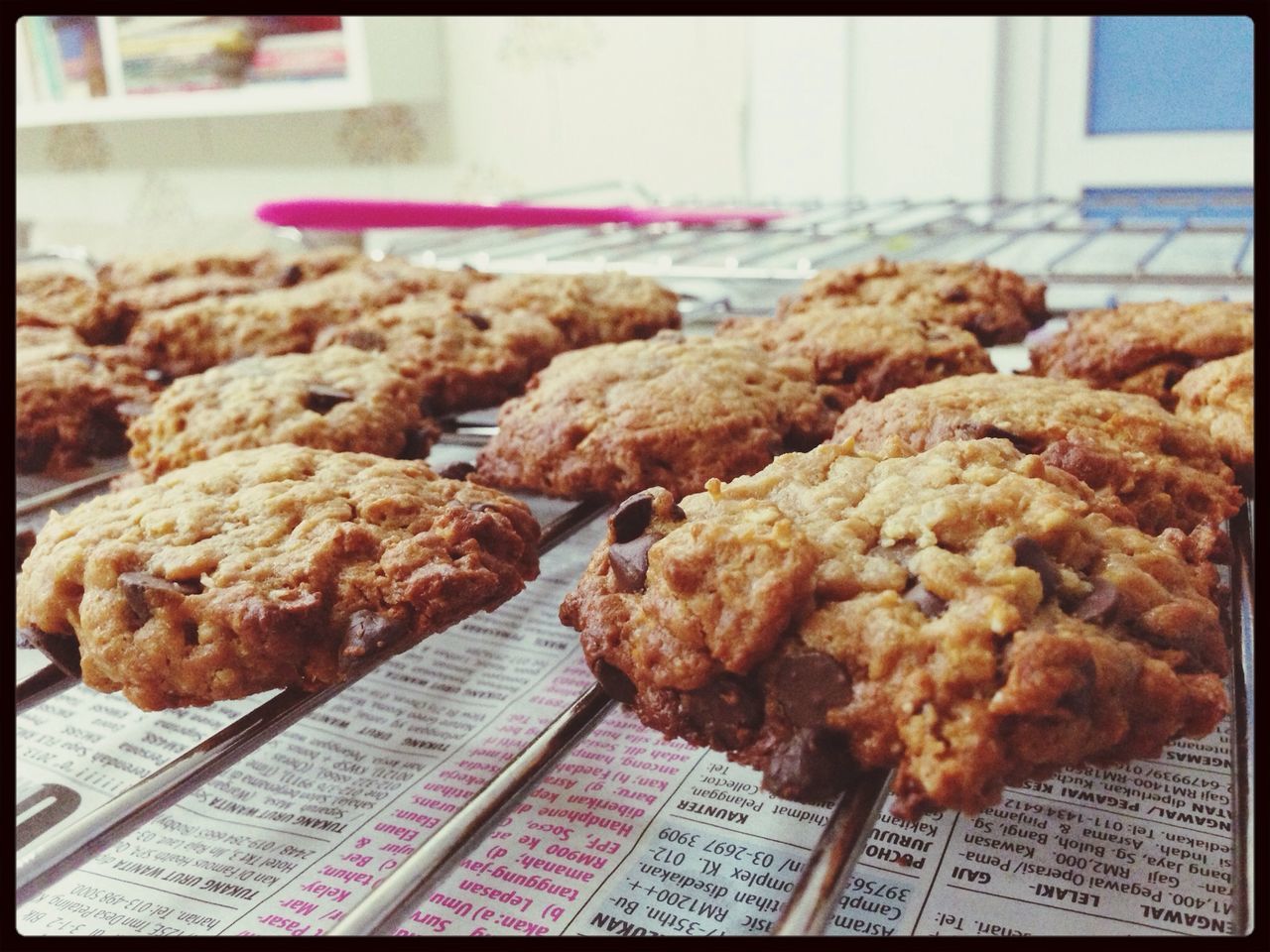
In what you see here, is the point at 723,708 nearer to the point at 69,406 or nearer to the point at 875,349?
the point at 875,349

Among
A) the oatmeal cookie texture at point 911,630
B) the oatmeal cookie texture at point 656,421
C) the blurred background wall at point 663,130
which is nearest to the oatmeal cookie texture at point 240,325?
Answer: the oatmeal cookie texture at point 656,421

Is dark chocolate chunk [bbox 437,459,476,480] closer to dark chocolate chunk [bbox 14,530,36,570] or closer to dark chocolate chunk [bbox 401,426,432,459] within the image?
dark chocolate chunk [bbox 401,426,432,459]

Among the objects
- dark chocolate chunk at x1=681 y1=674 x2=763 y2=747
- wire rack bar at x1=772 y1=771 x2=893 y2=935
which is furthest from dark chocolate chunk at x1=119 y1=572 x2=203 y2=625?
wire rack bar at x1=772 y1=771 x2=893 y2=935

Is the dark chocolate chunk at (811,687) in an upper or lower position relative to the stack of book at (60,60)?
lower

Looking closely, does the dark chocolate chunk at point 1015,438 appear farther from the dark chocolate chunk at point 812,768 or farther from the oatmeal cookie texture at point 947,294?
the oatmeal cookie texture at point 947,294

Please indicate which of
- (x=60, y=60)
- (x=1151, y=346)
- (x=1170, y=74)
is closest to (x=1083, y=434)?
(x=1151, y=346)

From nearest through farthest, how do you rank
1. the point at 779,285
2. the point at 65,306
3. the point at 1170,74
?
the point at 65,306, the point at 779,285, the point at 1170,74

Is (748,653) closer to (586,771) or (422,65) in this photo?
(586,771)
